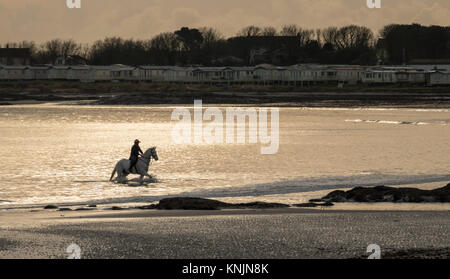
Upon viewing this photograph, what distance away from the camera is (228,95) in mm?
123875

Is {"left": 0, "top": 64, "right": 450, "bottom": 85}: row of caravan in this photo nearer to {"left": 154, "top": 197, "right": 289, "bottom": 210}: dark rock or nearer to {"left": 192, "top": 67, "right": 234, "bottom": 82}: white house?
{"left": 192, "top": 67, "right": 234, "bottom": 82}: white house

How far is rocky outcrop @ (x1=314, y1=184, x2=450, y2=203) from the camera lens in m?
21.4

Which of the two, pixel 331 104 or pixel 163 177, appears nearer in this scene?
pixel 163 177

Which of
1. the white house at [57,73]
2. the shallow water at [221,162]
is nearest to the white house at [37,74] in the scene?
the white house at [57,73]

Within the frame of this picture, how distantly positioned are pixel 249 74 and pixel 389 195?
460 feet

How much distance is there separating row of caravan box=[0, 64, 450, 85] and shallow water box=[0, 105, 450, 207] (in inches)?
3041

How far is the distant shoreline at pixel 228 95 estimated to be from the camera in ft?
372

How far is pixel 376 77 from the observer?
147 m

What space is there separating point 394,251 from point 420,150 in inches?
1141

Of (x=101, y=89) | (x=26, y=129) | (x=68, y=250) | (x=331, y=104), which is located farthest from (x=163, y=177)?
(x=101, y=89)

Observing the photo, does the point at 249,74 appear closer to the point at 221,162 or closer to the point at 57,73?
the point at 57,73

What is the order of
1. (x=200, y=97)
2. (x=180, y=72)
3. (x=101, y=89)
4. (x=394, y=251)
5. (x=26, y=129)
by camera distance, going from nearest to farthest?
(x=394, y=251) < (x=26, y=129) < (x=200, y=97) < (x=101, y=89) < (x=180, y=72)
